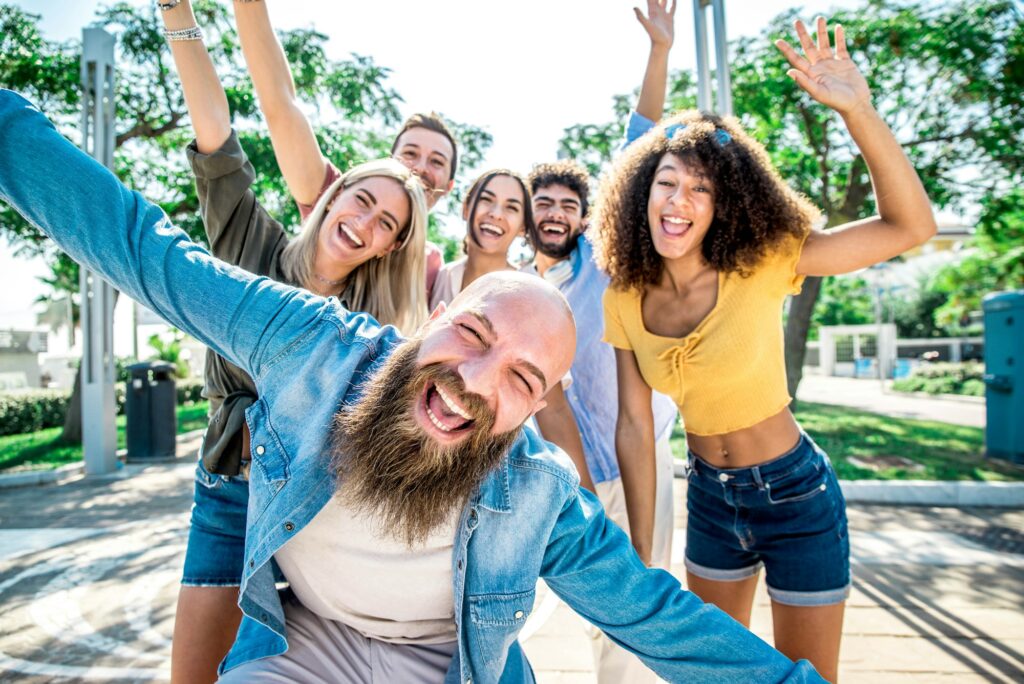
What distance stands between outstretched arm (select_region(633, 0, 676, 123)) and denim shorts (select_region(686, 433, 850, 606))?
1.61 metres

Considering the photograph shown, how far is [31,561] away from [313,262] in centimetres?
449

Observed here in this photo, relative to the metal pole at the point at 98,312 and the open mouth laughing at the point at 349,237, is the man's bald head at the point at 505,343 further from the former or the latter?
the metal pole at the point at 98,312

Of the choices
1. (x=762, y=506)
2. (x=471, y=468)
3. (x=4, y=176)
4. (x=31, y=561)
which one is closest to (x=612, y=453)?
(x=762, y=506)

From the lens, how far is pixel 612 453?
9.31 feet

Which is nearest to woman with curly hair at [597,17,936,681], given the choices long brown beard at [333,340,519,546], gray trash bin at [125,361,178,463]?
long brown beard at [333,340,519,546]

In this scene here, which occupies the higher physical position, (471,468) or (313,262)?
(313,262)

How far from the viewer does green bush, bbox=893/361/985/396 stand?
19.8 m

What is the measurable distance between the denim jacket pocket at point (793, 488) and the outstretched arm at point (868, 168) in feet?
2.25

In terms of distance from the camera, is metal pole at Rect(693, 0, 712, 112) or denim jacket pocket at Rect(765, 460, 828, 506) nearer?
denim jacket pocket at Rect(765, 460, 828, 506)

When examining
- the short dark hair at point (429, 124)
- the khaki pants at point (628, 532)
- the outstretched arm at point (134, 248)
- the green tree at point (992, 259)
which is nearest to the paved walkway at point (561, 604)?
the khaki pants at point (628, 532)

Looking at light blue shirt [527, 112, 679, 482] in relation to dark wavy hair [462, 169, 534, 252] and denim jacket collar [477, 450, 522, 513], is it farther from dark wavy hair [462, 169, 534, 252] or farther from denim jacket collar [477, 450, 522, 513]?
denim jacket collar [477, 450, 522, 513]

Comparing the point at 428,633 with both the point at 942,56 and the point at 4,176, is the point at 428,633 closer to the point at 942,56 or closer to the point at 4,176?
the point at 4,176

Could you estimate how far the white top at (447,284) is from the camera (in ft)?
10.2

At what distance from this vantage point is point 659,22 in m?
2.92
